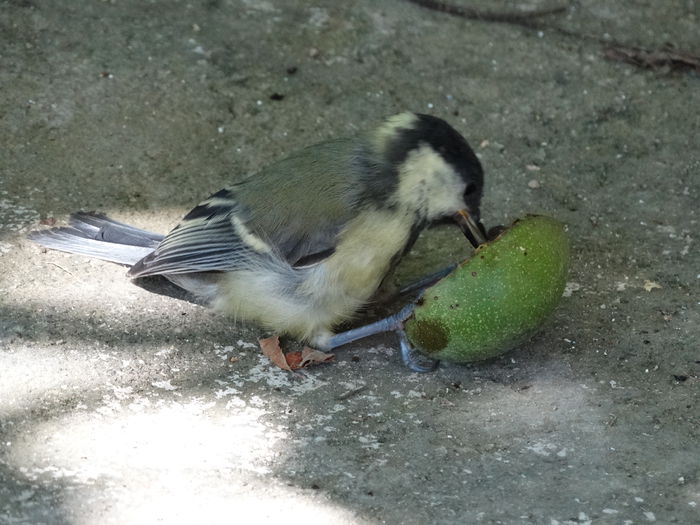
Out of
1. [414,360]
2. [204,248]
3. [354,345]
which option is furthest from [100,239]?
[414,360]

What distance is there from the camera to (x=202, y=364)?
371cm

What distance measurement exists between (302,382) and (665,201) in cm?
207

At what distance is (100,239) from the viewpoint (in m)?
4.12

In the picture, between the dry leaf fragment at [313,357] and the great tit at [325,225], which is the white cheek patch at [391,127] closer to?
the great tit at [325,225]

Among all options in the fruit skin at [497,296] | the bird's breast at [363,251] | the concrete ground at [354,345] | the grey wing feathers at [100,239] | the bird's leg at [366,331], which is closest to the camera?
the concrete ground at [354,345]

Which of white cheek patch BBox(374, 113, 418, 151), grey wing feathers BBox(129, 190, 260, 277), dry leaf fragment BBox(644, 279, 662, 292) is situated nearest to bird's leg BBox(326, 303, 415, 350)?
grey wing feathers BBox(129, 190, 260, 277)

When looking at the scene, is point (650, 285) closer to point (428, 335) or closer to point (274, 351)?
point (428, 335)

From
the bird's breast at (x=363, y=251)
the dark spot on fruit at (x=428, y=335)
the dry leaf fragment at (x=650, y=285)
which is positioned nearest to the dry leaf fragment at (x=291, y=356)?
the bird's breast at (x=363, y=251)

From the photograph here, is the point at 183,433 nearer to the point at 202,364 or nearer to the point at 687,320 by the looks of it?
the point at 202,364

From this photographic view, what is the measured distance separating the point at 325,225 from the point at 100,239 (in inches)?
39.7

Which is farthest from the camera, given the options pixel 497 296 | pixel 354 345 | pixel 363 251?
pixel 354 345

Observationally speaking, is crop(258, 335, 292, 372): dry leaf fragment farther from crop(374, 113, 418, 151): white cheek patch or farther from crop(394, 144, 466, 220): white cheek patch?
crop(374, 113, 418, 151): white cheek patch

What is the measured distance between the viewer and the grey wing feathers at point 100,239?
4.09 metres

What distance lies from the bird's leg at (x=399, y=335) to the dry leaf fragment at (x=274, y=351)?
0.63 feet
